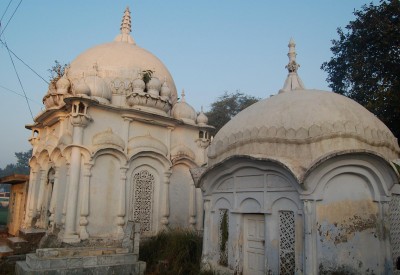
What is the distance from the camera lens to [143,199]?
12930 mm

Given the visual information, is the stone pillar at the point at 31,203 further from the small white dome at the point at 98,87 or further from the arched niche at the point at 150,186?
the small white dome at the point at 98,87

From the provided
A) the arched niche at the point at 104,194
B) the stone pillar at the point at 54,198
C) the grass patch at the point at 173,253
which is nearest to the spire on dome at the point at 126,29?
the arched niche at the point at 104,194

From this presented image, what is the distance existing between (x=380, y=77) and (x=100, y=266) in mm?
13287

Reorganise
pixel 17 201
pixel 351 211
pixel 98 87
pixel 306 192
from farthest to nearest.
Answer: pixel 17 201
pixel 98 87
pixel 351 211
pixel 306 192

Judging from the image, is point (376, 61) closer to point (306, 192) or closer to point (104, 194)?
point (306, 192)

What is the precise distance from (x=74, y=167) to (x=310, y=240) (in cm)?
786

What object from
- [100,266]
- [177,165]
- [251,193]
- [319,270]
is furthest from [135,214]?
[319,270]

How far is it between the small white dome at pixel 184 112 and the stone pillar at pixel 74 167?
414 cm

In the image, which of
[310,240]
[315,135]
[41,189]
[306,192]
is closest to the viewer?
[310,240]

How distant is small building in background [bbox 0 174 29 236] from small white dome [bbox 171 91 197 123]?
8401 millimetres

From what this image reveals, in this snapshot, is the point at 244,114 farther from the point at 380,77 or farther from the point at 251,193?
the point at 380,77

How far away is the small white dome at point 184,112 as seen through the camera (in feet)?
48.6

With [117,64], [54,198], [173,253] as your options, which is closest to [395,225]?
[173,253]

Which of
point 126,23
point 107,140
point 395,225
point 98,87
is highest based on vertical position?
point 126,23
